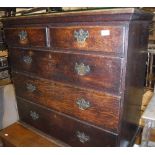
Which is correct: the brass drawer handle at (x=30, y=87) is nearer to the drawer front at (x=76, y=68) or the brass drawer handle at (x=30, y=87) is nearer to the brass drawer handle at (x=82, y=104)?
the drawer front at (x=76, y=68)

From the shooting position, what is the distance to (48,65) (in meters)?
1.28

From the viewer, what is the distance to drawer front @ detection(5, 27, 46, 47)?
1.23m

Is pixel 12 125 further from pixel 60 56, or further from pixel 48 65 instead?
pixel 60 56

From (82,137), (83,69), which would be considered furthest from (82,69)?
(82,137)

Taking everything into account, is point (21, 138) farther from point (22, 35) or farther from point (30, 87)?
point (22, 35)

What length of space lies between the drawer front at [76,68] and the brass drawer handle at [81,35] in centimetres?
9

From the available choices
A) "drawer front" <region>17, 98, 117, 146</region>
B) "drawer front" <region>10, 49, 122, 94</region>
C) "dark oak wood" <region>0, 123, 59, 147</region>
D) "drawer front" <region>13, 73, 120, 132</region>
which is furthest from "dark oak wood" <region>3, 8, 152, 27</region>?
"dark oak wood" <region>0, 123, 59, 147</region>

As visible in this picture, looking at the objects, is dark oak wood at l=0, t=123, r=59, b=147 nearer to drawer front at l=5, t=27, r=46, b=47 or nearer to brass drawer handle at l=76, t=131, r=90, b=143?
brass drawer handle at l=76, t=131, r=90, b=143

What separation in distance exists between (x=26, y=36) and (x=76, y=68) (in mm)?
477

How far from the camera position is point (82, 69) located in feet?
3.58

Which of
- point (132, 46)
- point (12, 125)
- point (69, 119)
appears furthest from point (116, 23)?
point (12, 125)

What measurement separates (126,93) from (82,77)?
0.88 feet

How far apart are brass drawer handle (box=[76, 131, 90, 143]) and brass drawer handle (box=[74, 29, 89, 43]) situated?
621 millimetres

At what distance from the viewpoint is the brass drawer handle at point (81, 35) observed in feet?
3.33
